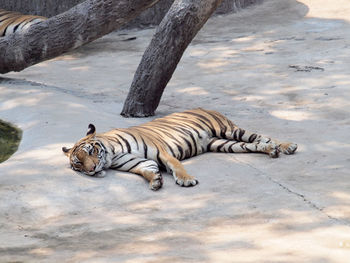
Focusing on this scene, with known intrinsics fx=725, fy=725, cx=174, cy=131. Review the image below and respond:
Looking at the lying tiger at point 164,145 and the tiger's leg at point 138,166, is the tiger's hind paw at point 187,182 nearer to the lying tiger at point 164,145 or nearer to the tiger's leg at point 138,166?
the lying tiger at point 164,145

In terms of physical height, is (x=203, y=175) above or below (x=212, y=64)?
above

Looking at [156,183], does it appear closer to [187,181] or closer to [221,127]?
[187,181]

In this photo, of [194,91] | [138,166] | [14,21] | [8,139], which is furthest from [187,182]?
[14,21]

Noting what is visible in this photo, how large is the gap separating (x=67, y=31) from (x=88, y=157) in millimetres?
3085

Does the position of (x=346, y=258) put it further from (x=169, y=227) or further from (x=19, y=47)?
(x=19, y=47)

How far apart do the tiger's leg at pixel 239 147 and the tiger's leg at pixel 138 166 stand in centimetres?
83

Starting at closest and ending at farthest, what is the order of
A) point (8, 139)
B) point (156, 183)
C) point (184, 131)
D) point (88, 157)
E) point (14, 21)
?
point (156, 183), point (88, 157), point (184, 131), point (8, 139), point (14, 21)

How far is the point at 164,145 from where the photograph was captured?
5828mm

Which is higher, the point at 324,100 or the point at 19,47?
the point at 19,47

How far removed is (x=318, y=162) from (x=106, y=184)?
167 centimetres

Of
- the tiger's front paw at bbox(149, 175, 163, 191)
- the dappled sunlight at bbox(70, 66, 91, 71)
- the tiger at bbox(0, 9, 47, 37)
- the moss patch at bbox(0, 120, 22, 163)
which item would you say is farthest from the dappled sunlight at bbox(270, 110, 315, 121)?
the tiger at bbox(0, 9, 47, 37)

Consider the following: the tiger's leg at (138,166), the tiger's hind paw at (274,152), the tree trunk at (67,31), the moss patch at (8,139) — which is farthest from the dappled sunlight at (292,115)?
the moss patch at (8,139)

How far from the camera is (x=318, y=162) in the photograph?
18.6ft

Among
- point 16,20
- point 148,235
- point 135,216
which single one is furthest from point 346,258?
point 16,20
